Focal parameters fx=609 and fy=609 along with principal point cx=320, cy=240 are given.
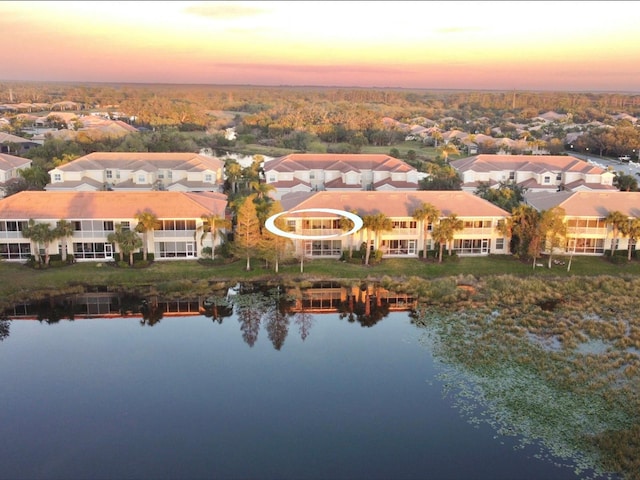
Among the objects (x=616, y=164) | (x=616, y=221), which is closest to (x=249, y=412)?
(x=616, y=221)

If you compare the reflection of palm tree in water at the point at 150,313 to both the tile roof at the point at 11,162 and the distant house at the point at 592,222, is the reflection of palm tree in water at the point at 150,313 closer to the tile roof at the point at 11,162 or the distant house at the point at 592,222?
the distant house at the point at 592,222

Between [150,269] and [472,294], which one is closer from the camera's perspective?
[472,294]

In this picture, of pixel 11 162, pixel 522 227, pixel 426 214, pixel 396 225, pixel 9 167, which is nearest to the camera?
pixel 426 214

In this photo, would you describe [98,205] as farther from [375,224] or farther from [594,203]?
[594,203]

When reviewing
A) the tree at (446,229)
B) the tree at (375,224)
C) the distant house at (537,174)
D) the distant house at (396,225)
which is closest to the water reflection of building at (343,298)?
the tree at (375,224)

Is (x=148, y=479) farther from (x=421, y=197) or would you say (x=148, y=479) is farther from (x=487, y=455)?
(x=421, y=197)

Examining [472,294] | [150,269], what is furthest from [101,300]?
[472,294]

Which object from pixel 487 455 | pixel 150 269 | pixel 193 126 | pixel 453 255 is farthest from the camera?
pixel 193 126
